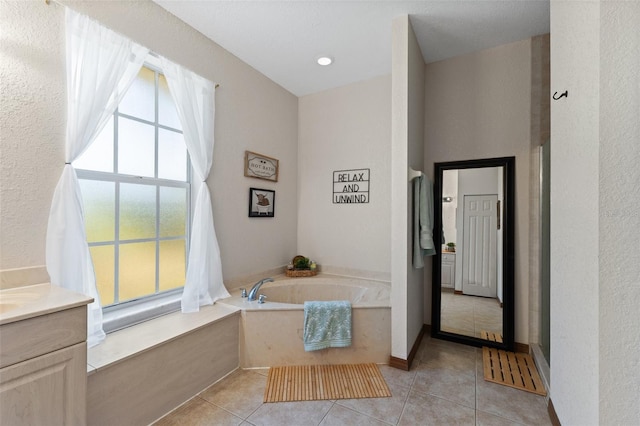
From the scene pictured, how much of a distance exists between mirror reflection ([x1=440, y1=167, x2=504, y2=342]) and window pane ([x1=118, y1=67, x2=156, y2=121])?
2.67 meters

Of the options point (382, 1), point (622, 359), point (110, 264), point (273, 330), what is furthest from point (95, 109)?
point (622, 359)

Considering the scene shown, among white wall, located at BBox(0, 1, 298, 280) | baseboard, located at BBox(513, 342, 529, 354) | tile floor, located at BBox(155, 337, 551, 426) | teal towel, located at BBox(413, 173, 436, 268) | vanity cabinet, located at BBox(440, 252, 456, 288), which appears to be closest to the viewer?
white wall, located at BBox(0, 1, 298, 280)

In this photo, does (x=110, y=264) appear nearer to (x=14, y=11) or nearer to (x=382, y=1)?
(x=14, y=11)

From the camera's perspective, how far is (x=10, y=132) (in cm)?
135

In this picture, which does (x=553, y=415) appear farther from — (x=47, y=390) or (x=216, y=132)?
(x=216, y=132)

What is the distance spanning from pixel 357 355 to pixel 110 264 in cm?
195

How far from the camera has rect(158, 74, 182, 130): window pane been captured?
2105 mm

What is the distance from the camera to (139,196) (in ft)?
6.46

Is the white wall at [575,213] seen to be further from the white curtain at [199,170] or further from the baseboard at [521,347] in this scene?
the white curtain at [199,170]

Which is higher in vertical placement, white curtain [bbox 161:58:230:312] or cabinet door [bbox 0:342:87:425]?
white curtain [bbox 161:58:230:312]

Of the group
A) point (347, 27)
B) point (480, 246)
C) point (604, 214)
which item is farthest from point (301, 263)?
point (604, 214)

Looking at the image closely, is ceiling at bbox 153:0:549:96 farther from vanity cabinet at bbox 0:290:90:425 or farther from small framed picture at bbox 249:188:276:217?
vanity cabinet at bbox 0:290:90:425

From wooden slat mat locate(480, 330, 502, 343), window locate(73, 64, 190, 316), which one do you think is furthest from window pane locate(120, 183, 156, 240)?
wooden slat mat locate(480, 330, 502, 343)

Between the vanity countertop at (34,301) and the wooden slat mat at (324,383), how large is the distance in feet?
4.23
